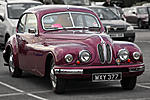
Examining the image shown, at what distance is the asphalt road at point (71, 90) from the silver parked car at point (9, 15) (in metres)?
6.97

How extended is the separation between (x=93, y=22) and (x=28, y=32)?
135cm

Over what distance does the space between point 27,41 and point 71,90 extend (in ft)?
5.96

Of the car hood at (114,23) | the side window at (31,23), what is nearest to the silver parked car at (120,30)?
the car hood at (114,23)

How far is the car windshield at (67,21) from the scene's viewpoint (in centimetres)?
1203

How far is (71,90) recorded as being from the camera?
11.1 m

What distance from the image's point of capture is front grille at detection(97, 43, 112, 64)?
10.5m

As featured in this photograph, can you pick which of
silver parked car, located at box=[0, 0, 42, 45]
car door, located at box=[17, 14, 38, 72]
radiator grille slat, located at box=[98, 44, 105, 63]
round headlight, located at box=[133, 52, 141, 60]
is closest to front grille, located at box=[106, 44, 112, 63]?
radiator grille slat, located at box=[98, 44, 105, 63]

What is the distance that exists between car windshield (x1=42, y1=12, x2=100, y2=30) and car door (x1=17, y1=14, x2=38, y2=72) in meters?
0.30

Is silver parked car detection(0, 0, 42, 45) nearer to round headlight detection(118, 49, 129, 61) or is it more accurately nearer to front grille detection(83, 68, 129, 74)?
round headlight detection(118, 49, 129, 61)

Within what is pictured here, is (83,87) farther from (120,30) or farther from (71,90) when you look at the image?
(120,30)

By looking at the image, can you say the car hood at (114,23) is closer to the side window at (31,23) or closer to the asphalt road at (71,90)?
the asphalt road at (71,90)

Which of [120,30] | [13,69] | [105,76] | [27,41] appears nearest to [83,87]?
[105,76]

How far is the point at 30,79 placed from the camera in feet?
42.5

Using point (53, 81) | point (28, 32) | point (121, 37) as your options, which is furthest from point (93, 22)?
point (121, 37)
